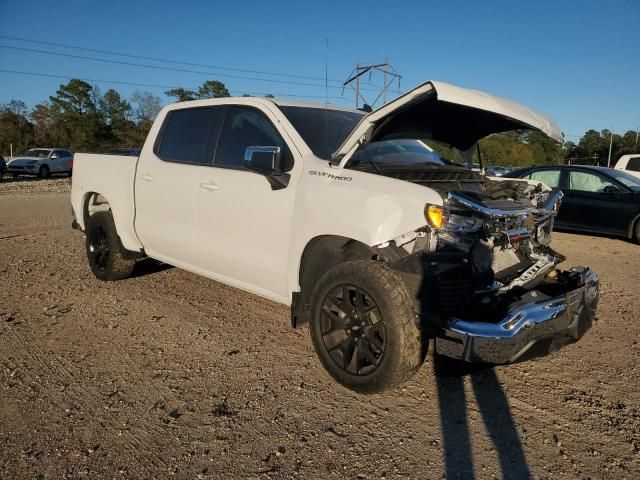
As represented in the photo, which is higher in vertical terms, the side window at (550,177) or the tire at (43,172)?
the side window at (550,177)

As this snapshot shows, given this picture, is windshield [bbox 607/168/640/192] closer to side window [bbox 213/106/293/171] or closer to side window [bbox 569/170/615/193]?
side window [bbox 569/170/615/193]

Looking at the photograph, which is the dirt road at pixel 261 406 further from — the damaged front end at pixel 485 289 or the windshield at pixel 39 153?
the windshield at pixel 39 153

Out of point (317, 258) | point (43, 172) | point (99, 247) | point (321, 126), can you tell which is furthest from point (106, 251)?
point (43, 172)

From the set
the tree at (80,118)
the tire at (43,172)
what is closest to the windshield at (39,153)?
the tire at (43,172)

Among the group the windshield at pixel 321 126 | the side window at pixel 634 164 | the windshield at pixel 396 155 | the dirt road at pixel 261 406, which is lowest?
the dirt road at pixel 261 406

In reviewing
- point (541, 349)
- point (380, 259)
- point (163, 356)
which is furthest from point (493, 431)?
point (163, 356)

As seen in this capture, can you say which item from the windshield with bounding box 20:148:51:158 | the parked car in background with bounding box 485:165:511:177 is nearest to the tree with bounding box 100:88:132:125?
the windshield with bounding box 20:148:51:158

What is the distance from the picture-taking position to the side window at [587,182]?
9852mm

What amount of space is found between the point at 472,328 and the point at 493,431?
0.65m

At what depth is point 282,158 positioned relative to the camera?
3668mm

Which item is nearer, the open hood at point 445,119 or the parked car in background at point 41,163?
the open hood at point 445,119

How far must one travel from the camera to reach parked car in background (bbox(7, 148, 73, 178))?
2909 centimetres

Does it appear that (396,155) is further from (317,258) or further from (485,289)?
(485,289)

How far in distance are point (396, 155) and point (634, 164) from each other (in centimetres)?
1340
